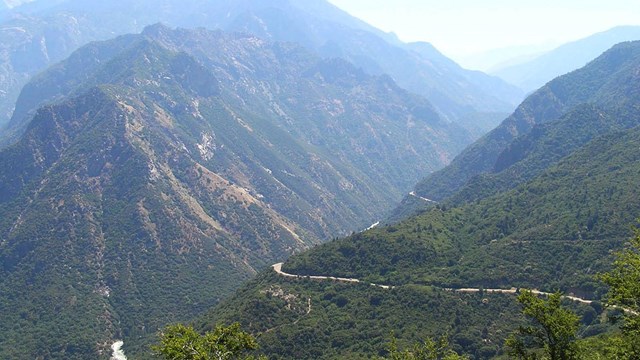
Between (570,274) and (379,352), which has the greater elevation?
(379,352)

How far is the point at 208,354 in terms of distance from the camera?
213ft

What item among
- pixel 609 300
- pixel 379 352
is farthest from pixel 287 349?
pixel 609 300

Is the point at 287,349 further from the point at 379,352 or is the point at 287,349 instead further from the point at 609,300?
the point at 609,300

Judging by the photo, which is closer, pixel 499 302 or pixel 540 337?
pixel 540 337

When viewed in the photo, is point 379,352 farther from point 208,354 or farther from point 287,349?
point 208,354

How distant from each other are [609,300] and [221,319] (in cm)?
14998

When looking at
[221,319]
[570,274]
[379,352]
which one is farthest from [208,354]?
[570,274]

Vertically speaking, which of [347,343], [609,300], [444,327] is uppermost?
[609,300]

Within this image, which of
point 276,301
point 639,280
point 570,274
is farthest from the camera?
point 276,301

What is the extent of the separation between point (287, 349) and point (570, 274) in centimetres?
9679

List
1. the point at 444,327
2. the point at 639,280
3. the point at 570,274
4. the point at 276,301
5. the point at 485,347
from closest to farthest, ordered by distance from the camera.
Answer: the point at 639,280, the point at 485,347, the point at 444,327, the point at 570,274, the point at 276,301

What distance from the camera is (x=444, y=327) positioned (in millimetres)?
168375

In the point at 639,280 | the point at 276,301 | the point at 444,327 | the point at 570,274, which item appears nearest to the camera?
the point at 639,280

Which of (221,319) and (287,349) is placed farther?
(221,319)
